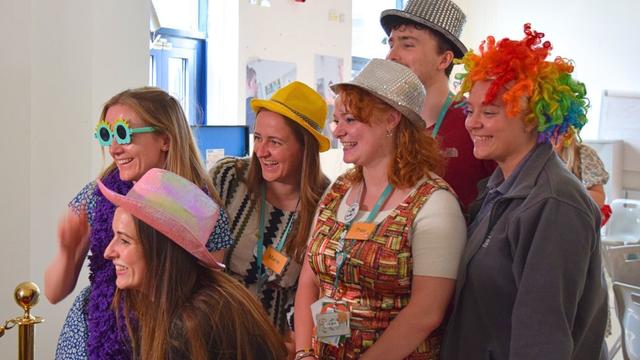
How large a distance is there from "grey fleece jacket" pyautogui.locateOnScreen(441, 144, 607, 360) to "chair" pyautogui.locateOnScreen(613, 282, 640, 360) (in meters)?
1.65

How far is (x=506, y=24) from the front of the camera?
27.2ft

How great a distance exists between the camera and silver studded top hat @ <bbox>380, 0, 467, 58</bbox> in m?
2.54

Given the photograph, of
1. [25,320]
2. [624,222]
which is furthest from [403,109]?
[624,222]

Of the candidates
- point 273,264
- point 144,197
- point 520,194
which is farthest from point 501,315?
point 144,197

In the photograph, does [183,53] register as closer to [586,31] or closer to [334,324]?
[334,324]

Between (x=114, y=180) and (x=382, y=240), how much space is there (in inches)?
34.9

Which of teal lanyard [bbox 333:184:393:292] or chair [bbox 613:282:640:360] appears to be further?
chair [bbox 613:282:640:360]

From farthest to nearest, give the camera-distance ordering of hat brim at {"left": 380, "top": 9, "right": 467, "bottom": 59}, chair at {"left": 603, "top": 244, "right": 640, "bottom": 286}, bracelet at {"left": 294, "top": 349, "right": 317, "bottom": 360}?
chair at {"left": 603, "top": 244, "right": 640, "bottom": 286}
hat brim at {"left": 380, "top": 9, "right": 467, "bottom": 59}
bracelet at {"left": 294, "top": 349, "right": 317, "bottom": 360}

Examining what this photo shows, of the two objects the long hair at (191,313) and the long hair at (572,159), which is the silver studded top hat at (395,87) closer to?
the long hair at (191,313)

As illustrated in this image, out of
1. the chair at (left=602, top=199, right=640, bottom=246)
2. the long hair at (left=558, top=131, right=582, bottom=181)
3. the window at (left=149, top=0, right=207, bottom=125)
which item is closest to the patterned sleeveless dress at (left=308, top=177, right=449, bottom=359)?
the long hair at (left=558, top=131, right=582, bottom=181)

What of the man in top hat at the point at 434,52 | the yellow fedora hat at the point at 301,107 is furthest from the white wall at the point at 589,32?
the yellow fedora hat at the point at 301,107

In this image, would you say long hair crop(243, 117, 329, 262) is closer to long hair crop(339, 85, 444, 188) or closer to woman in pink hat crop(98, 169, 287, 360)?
long hair crop(339, 85, 444, 188)

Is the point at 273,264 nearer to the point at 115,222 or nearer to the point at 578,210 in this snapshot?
the point at 115,222

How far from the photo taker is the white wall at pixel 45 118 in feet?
9.46
